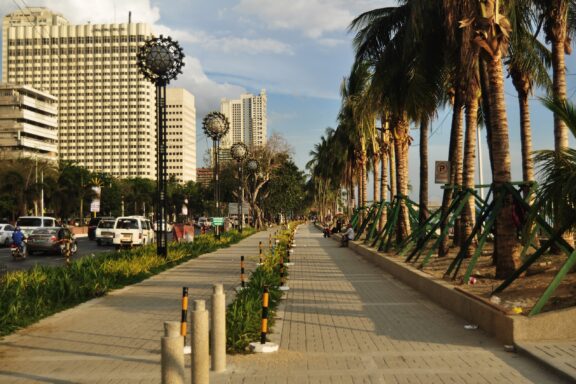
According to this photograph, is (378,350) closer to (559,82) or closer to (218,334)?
(218,334)

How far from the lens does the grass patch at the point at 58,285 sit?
10.3 meters

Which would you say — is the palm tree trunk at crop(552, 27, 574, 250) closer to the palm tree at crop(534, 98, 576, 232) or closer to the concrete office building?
the palm tree at crop(534, 98, 576, 232)

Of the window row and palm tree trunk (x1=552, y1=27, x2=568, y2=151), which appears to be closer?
palm tree trunk (x1=552, y1=27, x2=568, y2=151)

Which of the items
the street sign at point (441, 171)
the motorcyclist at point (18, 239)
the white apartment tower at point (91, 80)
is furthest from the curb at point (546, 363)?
the white apartment tower at point (91, 80)

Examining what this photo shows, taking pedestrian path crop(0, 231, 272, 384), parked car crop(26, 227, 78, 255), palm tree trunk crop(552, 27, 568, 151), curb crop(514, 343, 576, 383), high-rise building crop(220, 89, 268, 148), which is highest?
high-rise building crop(220, 89, 268, 148)

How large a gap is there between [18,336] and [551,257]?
1106cm

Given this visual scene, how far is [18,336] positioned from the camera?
9.27 m

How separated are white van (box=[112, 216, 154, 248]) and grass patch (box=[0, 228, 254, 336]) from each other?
1115 cm

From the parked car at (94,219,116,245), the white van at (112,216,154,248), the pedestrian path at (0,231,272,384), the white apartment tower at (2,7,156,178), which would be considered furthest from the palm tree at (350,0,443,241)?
the white apartment tower at (2,7,156,178)

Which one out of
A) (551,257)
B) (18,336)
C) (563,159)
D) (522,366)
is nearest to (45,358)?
(18,336)

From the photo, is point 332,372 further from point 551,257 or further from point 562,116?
point 551,257

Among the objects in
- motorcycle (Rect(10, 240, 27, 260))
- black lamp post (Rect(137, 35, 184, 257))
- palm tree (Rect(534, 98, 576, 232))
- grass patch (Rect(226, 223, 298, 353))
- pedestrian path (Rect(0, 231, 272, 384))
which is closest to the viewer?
pedestrian path (Rect(0, 231, 272, 384))

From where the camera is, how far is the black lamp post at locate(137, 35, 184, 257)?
22.8m

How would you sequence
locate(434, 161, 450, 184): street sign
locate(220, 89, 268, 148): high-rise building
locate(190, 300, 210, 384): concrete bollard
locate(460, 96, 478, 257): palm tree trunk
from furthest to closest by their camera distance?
1. locate(220, 89, 268, 148): high-rise building
2. locate(460, 96, 478, 257): palm tree trunk
3. locate(434, 161, 450, 184): street sign
4. locate(190, 300, 210, 384): concrete bollard
